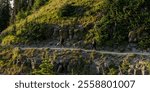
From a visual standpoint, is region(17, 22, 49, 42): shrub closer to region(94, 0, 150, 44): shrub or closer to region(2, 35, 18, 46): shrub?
region(2, 35, 18, 46): shrub

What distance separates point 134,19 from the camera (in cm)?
4738

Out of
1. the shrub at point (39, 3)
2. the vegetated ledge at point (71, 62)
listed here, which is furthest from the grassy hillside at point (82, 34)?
the shrub at point (39, 3)

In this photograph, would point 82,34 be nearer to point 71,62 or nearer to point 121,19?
point 121,19

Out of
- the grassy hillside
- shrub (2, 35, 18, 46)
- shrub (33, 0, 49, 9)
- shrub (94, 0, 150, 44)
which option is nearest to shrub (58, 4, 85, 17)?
the grassy hillside

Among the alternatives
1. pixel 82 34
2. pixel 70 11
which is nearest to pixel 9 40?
pixel 70 11

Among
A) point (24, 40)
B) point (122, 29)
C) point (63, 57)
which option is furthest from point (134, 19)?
point (24, 40)

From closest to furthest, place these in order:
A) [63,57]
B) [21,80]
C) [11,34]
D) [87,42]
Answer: [21,80] → [63,57] → [87,42] → [11,34]

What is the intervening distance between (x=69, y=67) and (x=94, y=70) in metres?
2.43

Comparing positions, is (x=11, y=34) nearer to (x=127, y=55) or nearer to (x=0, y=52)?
(x=0, y=52)

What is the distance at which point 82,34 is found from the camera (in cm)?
4822

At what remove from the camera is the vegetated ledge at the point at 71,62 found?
127ft

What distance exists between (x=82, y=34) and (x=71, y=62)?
733 cm

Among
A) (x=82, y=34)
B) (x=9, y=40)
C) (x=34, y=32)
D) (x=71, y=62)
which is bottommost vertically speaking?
(x=71, y=62)

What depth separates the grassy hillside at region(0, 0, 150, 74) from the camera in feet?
134
